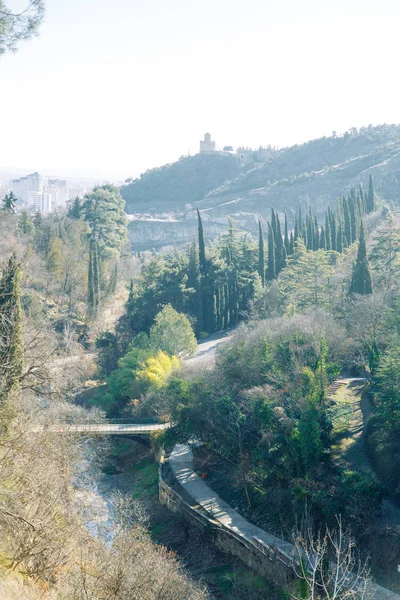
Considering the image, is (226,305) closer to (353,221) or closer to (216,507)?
(353,221)

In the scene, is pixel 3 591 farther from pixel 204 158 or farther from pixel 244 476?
pixel 204 158

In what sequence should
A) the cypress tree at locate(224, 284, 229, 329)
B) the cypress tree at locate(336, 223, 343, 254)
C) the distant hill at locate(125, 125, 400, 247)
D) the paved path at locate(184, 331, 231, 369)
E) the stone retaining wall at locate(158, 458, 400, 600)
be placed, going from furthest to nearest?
the distant hill at locate(125, 125, 400, 247)
the cypress tree at locate(336, 223, 343, 254)
the cypress tree at locate(224, 284, 229, 329)
the paved path at locate(184, 331, 231, 369)
the stone retaining wall at locate(158, 458, 400, 600)

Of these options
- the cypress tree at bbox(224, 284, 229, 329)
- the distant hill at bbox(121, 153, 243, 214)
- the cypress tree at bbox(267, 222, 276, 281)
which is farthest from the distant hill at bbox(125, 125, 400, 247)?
the cypress tree at bbox(224, 284, 229, 329)

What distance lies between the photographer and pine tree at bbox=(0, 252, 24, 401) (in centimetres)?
1677

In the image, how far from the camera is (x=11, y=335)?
17391 millimetres

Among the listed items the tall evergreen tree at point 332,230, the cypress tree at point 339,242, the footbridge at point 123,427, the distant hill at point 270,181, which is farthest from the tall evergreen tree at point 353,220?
the distant hill at point 270,181

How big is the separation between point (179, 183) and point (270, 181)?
24.8 m

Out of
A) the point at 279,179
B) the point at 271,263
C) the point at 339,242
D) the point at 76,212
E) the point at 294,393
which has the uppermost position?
the point at 279,179

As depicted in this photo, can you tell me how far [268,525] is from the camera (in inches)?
895

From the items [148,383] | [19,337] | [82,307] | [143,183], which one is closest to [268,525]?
[19,337]

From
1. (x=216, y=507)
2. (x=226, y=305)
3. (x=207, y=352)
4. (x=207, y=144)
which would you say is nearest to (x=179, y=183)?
(x=207, y=144)

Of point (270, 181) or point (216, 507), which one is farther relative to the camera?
point (270, 181)

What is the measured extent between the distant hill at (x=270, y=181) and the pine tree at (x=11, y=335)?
8426cm

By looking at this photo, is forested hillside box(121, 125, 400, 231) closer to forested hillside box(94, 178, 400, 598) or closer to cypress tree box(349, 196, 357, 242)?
cypress tree box(349, 196, 357, 242)
